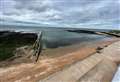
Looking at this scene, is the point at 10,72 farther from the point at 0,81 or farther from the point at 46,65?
the point at 46,65

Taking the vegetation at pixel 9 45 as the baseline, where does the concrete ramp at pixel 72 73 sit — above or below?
above

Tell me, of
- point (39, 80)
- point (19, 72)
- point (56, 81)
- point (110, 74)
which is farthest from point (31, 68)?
point (110, 74)

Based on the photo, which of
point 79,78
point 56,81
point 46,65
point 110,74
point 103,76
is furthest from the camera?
point 46,65

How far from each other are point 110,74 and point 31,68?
6.19 m

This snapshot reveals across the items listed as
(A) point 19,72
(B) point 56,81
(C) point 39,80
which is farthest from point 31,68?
(B) point 56,81

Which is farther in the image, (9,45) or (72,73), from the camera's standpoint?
(9,45)

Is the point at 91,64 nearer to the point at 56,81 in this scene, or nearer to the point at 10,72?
the point at 56,81

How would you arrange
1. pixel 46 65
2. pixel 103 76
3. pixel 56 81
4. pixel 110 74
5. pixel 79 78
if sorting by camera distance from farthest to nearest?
pixel 46 65 < pixel 110 74 < pixel 103 76 < pixel 79 78 < pixel 56 81

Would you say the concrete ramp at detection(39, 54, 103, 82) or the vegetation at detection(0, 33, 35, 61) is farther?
the vegetation at detection(0, 33, 35, 61)

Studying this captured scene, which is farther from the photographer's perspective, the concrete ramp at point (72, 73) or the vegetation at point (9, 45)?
the vegetation at point (9, 45)

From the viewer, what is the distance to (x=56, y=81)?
29.9 ft

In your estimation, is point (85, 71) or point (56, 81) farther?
point (85, 71)

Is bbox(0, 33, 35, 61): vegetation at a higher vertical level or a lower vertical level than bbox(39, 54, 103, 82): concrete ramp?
lower

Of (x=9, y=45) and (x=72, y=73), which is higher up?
(x=72, y=73)
